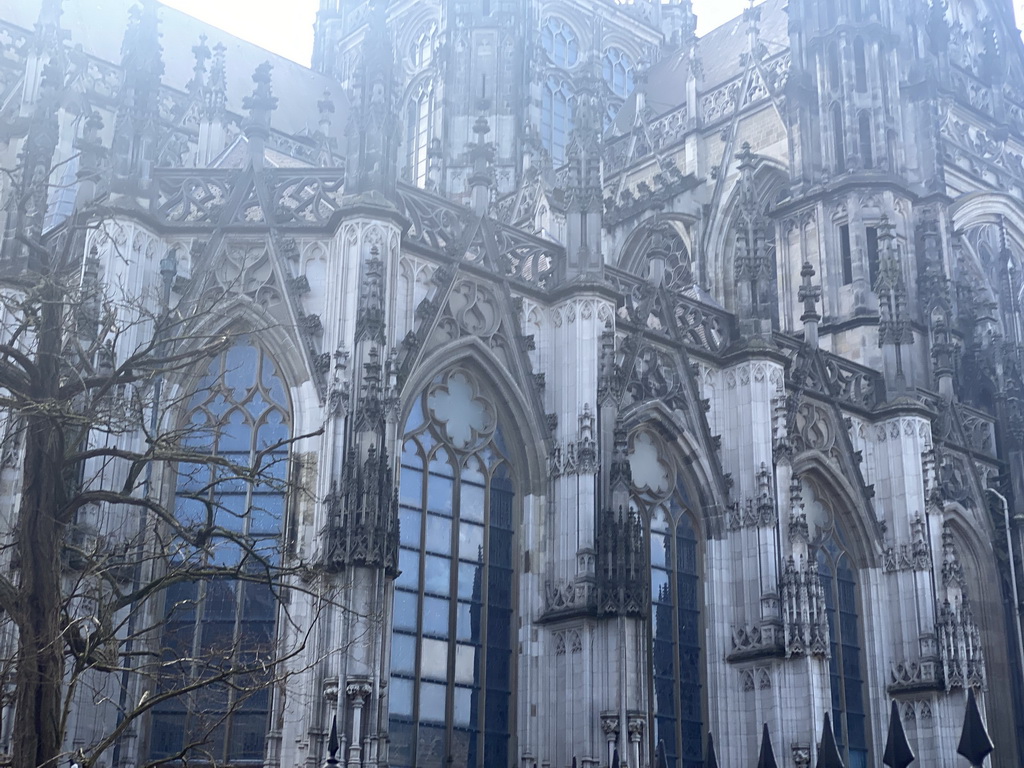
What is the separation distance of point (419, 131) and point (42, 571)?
1366 inches

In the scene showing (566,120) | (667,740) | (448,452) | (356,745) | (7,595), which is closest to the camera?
(7,595)

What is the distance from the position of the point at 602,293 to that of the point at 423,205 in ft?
10.9

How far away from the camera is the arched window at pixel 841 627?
26.7m

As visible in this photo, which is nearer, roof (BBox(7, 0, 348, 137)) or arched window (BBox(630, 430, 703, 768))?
arched window (BBox(630, 430, 703, 768))

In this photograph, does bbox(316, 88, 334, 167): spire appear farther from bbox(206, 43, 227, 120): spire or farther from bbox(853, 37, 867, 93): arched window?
bbox(853, 37, 867, 93): arched window

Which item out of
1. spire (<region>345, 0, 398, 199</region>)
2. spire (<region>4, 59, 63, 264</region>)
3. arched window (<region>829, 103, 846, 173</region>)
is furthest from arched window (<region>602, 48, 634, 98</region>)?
spire (<region>4, 59, 63, 264</region>)

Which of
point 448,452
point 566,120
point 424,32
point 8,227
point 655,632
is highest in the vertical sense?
point 424,32

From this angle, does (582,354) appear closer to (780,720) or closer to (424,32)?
(780,720)

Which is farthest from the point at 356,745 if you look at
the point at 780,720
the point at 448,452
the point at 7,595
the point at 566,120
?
the point at 566,120

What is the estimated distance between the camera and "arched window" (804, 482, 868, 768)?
2669cm

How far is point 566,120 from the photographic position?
A: 47281 millimetres

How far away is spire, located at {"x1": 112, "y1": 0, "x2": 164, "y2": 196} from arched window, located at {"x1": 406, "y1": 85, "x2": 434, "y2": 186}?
63.2 feet

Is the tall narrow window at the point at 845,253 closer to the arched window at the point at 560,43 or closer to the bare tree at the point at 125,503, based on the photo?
the arched window at the point at 560,43

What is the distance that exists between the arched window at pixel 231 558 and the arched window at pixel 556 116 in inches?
1000
